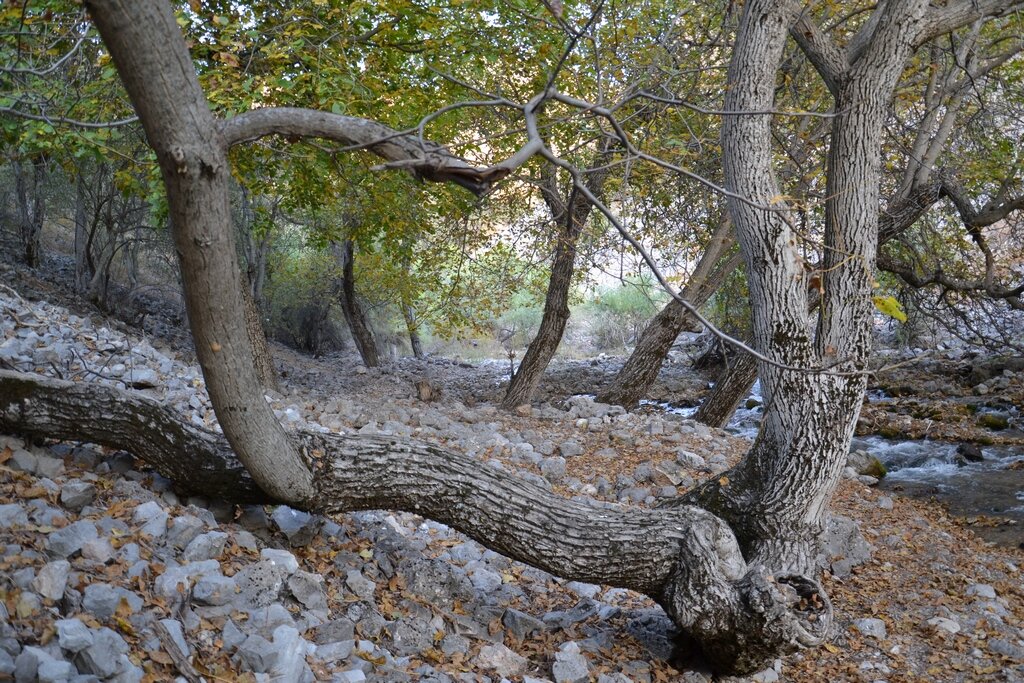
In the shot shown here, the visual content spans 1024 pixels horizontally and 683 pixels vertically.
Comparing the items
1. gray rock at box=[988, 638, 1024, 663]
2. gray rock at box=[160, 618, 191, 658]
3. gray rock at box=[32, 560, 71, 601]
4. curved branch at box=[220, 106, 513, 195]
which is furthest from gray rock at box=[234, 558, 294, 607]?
gray rock at box=[988, 638, 1024, 663]

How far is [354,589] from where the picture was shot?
12.2 ft

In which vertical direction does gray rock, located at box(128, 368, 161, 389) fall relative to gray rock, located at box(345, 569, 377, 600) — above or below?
above

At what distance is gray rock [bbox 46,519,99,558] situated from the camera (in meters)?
2.91

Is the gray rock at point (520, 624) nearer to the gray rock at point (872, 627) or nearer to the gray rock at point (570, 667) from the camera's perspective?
the gray rock at point (570, 667)

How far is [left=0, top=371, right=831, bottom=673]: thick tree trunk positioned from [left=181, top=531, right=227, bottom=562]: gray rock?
0.42 meters

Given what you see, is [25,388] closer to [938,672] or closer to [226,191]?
[226,191]

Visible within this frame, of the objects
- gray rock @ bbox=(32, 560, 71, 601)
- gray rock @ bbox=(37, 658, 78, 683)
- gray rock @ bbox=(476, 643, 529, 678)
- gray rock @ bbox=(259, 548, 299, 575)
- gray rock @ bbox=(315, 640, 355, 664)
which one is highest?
gray rock @ bbox=(32, 560, 71, 601)

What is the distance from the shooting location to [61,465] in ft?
12.0

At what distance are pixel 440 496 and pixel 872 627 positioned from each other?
2.73 m

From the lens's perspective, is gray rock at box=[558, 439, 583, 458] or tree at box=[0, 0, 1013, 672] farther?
gray rock at box=[558, 439, 583, 458]

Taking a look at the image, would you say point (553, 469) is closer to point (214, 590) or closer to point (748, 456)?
point (748, 456)

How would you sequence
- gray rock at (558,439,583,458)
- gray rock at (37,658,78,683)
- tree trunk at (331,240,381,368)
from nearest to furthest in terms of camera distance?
gray rock at (37,658,78,683)
gray rock at (558,439,583,458)
tree trunk at (331,240,381,368)

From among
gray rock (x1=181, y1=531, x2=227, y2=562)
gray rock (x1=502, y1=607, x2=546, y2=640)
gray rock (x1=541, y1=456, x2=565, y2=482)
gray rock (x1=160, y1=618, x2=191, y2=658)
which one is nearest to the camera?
gray rock (x1=160, y1=618, x2=191, y2=658)

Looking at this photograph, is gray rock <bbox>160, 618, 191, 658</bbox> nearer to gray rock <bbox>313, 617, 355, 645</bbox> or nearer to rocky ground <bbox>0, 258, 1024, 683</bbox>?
rocky ground <bbox>0, 258, 1024, 683</bbox>
